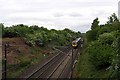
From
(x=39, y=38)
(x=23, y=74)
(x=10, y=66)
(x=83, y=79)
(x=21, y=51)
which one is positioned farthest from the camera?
(x=39, y=38)

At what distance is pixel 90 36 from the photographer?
71.5 metres

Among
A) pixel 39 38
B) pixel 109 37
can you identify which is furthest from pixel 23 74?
pixel 39 38

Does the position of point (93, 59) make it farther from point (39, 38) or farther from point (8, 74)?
point (39, 38)

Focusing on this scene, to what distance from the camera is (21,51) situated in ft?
169

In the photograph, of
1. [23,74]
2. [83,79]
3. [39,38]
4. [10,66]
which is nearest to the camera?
[83,79]

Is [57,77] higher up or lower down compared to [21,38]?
lower down

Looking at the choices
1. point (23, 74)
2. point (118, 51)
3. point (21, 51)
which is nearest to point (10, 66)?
point (23, 74)

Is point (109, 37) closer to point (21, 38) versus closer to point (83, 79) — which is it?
point (83, 79)

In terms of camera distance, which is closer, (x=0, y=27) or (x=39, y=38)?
(x=0, y=27)

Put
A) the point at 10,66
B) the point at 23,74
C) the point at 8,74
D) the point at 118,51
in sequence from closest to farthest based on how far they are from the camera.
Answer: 1. the point at 118,51
2. the point at 8,74
3. the point at 23,74
4. the point at 10,66

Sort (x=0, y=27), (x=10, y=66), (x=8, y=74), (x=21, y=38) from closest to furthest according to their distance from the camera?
(x=8, y=74) → (x=10, y=66) → (x=0, y=27) → (x=21, y=38)

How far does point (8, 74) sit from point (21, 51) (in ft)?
64.6

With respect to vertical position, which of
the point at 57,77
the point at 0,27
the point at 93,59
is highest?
the point at 0,27

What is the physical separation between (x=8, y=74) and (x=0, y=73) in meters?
1.87
